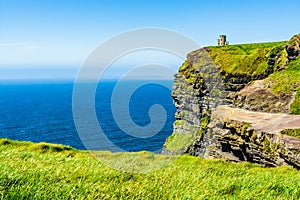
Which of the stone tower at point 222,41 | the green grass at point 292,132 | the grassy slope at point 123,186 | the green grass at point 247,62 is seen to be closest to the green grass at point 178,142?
the green grass at point 247,62

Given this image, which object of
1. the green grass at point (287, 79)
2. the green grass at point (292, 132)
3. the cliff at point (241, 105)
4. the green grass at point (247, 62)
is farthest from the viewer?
the green grass at point (247, 62)

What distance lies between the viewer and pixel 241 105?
60.4 m

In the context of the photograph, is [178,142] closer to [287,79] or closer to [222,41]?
[287,79]

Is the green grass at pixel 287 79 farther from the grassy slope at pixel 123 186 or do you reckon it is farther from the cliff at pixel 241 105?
the grassy slope at pixel 123 186

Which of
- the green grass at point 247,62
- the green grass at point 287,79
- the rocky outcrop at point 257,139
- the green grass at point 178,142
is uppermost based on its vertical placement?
the green grass at point 247,62

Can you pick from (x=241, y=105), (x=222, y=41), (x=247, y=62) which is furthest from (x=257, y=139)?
(x=222, y=41)

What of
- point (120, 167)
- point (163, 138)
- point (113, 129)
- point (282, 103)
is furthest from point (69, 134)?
point (120, 167)

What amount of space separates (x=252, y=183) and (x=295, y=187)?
1.33 metres

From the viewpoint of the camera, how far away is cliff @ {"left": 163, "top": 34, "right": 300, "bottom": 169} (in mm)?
38031

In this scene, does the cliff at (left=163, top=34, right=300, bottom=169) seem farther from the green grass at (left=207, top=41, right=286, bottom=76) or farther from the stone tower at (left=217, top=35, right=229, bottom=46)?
the stone tower at (left=217, top=35, right=229, bottom=46)

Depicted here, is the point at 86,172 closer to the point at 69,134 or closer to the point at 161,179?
the point at 161,179

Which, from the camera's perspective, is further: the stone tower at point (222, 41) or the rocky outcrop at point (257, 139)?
the stone tower at point (222, 41)

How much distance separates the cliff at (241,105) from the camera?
38031 mm

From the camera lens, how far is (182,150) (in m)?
85.5
